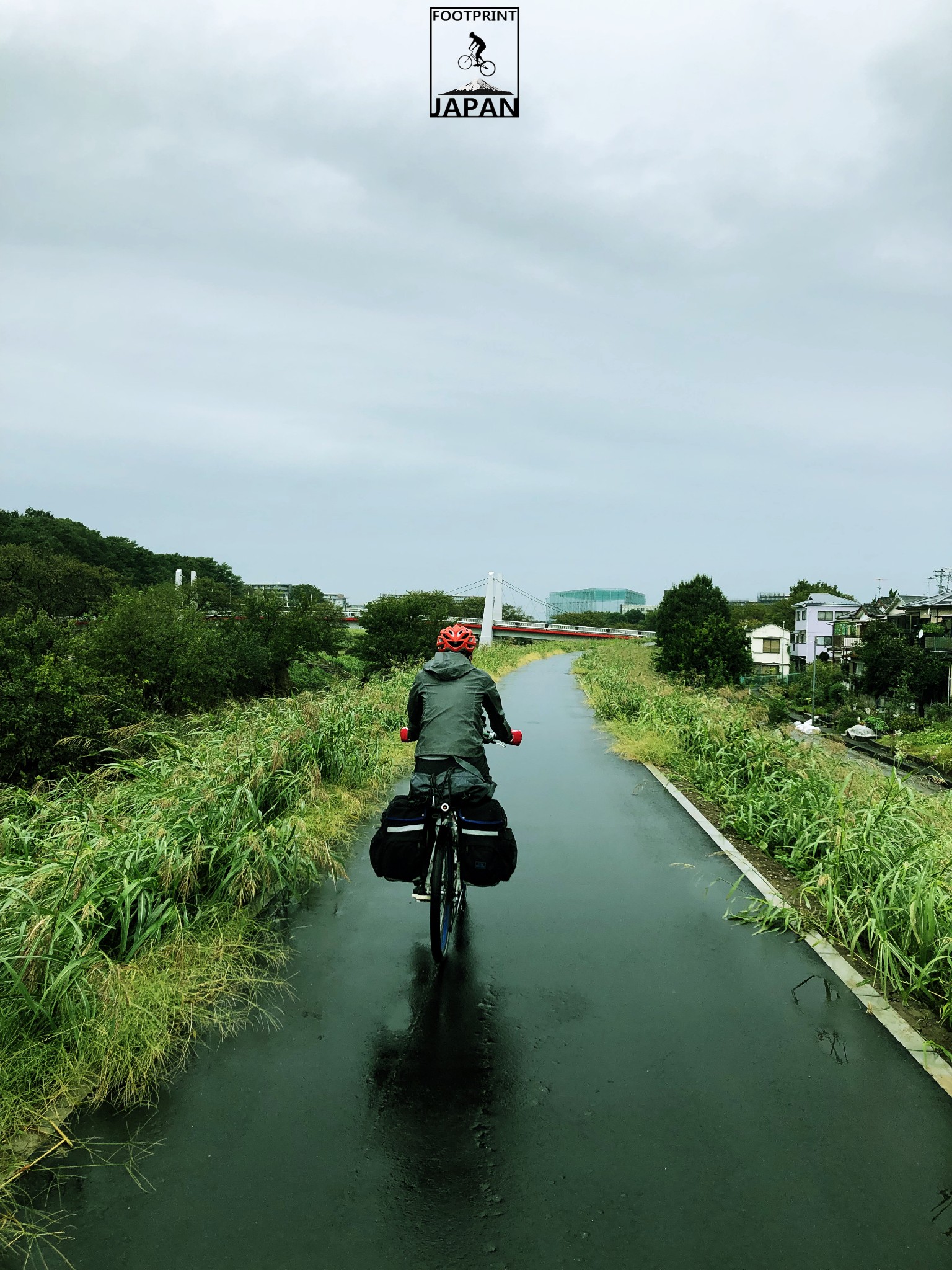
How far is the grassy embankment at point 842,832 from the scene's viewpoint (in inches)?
183

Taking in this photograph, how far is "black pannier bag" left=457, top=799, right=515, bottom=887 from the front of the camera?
4.54m

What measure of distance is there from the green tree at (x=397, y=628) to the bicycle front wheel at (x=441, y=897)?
38637 millimetres

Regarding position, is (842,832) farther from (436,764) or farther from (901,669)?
(901,669)

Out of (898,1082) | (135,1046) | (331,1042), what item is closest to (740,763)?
(898,1082)

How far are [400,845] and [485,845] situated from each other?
487 millimetres

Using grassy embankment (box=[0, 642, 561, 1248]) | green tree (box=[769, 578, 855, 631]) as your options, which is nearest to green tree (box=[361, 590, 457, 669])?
grassy embankment (box=[0, 642, 561, 1248])

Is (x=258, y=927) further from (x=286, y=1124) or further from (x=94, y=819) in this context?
(x=286, y=1124)

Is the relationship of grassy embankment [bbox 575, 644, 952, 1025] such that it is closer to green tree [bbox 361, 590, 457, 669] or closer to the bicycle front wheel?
the bicycle front wheel

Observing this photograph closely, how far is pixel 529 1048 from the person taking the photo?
3.75 metres

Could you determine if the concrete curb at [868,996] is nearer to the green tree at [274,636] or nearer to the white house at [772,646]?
the green tree at [274,636]

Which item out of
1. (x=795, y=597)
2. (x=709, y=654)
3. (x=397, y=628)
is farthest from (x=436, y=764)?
(x=795, y=597)

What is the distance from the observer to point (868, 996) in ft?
14.3

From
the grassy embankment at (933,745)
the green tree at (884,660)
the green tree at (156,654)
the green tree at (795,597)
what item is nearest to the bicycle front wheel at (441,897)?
the grassy embankment at (933,745)

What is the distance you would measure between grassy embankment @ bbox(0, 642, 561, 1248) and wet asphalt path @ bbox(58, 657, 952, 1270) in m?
0.33
